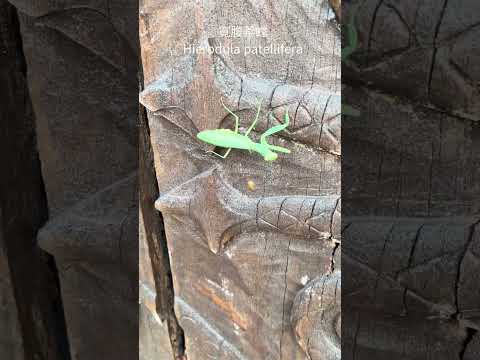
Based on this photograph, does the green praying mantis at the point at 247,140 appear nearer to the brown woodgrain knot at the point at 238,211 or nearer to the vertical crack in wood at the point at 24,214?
the brown woodgrain knot at the point at 238,211

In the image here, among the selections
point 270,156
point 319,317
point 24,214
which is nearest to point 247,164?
point 270,156

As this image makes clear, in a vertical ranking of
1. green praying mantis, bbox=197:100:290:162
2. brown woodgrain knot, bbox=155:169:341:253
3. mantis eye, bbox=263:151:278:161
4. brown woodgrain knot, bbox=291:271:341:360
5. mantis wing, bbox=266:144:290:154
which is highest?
green praying mantis, bbox=197:100:290:162

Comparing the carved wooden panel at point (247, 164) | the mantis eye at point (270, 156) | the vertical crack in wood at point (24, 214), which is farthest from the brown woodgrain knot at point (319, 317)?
the vertical crack in wood at point (24, 214)

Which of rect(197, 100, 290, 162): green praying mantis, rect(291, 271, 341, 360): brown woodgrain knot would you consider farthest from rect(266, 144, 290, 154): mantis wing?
rect(291, 271, 341, 360): brown woodgrain knot

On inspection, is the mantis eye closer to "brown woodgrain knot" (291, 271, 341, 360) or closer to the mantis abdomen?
the mantis abdomen

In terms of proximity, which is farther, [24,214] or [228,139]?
[24,214]

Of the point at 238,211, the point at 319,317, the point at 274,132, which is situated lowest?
the point at 319,317

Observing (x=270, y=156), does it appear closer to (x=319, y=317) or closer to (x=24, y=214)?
(x=319, y=317)
